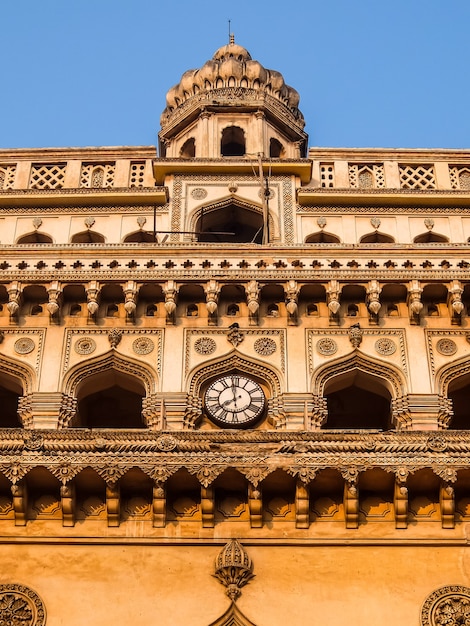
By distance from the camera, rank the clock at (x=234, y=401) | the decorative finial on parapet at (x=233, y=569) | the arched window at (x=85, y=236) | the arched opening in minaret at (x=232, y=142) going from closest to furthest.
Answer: the decorative finial on parapet at (x=233, y=569) → the clock at (x=234, y=401) → the arched window at (x=85, y=236) → the arched opening in minaret at (x=232, y=142)

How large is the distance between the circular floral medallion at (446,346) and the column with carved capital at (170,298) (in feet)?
13.7

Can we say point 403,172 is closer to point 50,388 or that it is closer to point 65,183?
point 65,183

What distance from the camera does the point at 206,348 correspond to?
21.2 m

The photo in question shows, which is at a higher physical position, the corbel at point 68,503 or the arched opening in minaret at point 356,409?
the arched opening in minaret at point 356,409

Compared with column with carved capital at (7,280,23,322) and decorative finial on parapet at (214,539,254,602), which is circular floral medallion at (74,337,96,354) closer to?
column with carved capital at (7,280,23,322)

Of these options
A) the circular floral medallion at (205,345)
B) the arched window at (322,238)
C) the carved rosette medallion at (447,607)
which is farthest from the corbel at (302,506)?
the arched window at (322,238)

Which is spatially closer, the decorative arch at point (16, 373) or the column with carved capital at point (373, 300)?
the decorative arch at point (16, 373)

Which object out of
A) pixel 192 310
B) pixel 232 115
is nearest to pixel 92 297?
pixel 192 310

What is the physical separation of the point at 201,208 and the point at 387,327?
5.51 metres

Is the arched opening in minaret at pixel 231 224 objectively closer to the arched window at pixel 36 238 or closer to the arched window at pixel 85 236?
the arched window at pixel 85 236

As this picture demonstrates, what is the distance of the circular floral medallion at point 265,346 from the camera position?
21.1m

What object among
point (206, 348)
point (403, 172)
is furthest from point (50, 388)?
point (403, 172)

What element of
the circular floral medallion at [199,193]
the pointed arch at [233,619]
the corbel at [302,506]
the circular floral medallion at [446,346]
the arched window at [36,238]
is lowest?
the pointed arch at [233,619]

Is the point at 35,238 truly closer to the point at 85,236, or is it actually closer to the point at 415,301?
the point at 85,236
